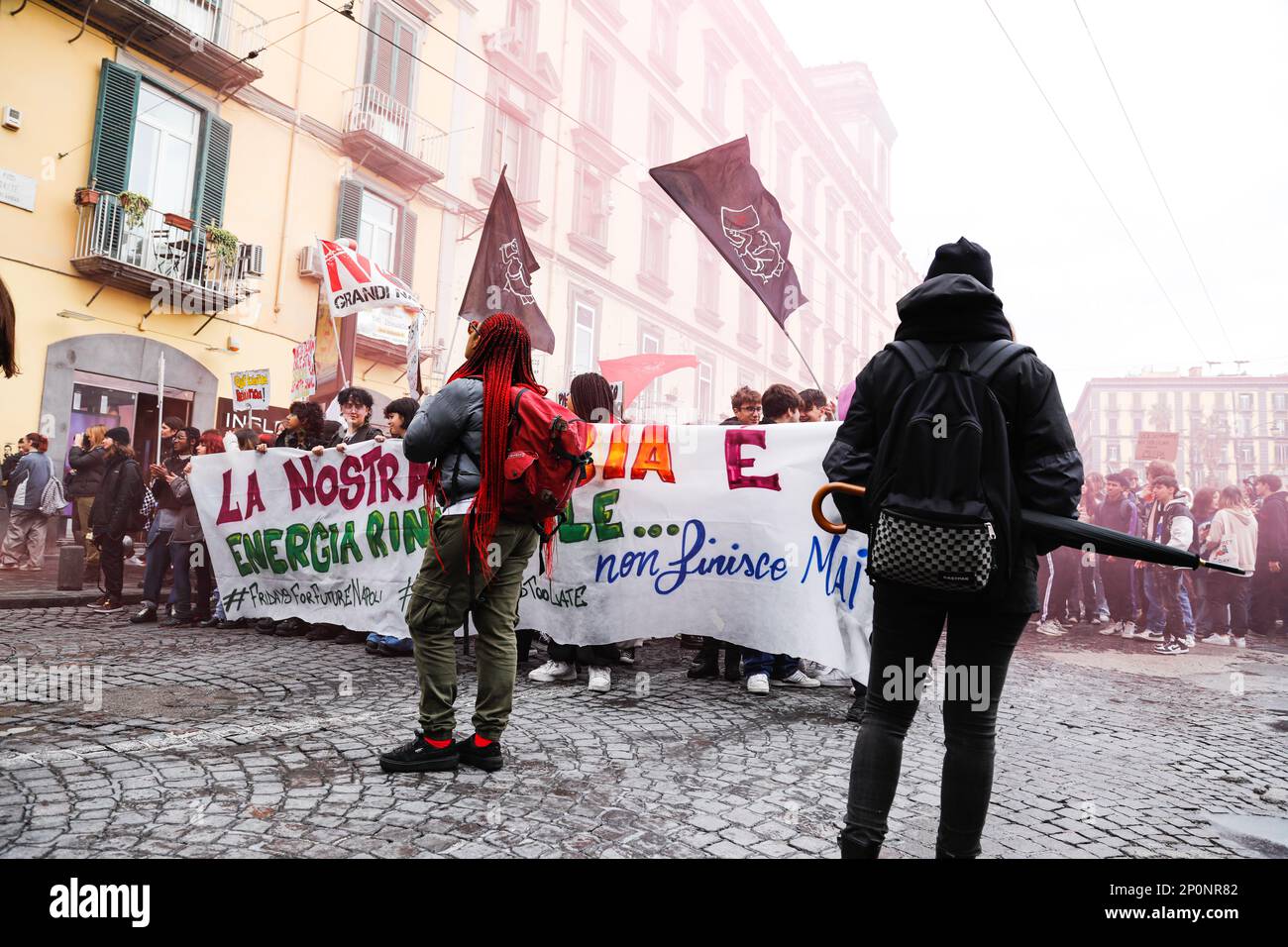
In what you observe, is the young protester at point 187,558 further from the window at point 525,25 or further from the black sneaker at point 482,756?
the window at point 525,25

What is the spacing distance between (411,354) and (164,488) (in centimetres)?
294

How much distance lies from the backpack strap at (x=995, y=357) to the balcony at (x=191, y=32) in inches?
577

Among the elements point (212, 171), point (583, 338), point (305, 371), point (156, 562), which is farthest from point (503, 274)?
point (583, 338)

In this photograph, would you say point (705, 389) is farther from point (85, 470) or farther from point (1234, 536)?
point (85, 470)

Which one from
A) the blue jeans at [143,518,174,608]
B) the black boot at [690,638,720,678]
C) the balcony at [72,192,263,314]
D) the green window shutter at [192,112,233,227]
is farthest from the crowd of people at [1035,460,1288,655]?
the green window shutter at [192,112,233,227]

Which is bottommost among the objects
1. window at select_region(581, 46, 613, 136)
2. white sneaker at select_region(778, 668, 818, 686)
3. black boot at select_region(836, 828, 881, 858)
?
white sneaker at select_region(778, 668, 818, 686)

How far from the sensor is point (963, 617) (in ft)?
7.39

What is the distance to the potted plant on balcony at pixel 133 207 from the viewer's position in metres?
12.6

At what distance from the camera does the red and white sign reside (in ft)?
30.7

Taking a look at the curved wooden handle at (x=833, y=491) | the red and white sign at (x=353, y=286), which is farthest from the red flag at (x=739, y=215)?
the curved wooden handle at (x=833, y=491)

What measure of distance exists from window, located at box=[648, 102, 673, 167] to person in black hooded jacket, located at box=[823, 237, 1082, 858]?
25519mm

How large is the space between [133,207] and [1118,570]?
14.9 m

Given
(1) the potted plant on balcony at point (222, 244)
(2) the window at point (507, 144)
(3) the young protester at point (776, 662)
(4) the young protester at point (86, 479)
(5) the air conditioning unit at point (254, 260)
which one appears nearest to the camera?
(3) the young protester at point (776, 662)

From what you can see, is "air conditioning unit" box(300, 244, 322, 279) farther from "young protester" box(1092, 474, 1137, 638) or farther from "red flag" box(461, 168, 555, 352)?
"young protester" box(1092, 474, 1137, 638)
